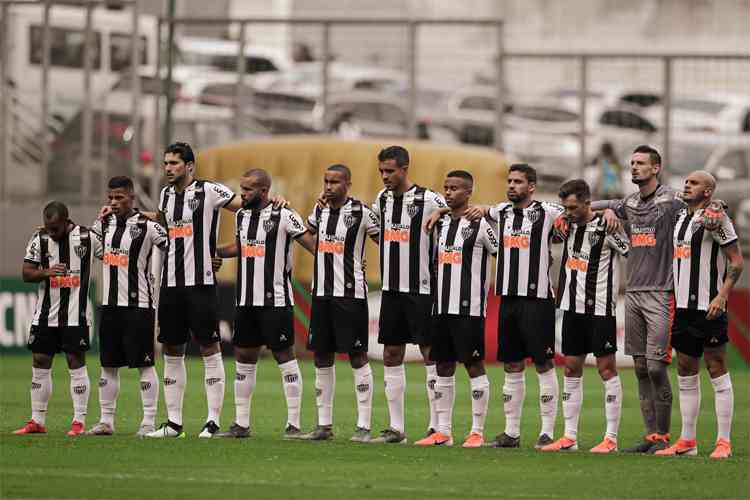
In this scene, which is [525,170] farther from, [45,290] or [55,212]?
[45,290]

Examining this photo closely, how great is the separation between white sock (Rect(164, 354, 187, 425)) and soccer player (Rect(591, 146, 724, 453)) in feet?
11.8

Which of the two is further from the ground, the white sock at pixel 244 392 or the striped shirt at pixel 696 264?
the striped shirt at pixel 696 264

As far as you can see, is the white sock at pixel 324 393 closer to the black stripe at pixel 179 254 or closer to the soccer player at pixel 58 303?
the black stripe at pixel 179 254

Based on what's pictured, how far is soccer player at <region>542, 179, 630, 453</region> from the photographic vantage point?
520 inches

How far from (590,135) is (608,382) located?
40.0 feet

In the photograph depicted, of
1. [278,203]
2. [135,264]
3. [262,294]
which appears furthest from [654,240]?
[135,264]

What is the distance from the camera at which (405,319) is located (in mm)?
13766

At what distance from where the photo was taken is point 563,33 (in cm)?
4528

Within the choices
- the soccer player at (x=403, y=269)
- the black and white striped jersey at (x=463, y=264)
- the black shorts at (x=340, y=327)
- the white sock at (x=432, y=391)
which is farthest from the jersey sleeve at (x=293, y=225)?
the white sock at (x=432, y=391)

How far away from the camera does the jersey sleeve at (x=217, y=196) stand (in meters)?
13.8

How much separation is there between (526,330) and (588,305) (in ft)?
1.74

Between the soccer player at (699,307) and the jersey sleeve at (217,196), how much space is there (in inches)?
145

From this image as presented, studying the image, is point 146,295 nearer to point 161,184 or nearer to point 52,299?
point 52,299

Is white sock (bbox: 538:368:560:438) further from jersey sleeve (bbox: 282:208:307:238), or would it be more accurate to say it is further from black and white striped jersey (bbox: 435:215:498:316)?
jersey sleeve (bbox: 282:208:307:238)
